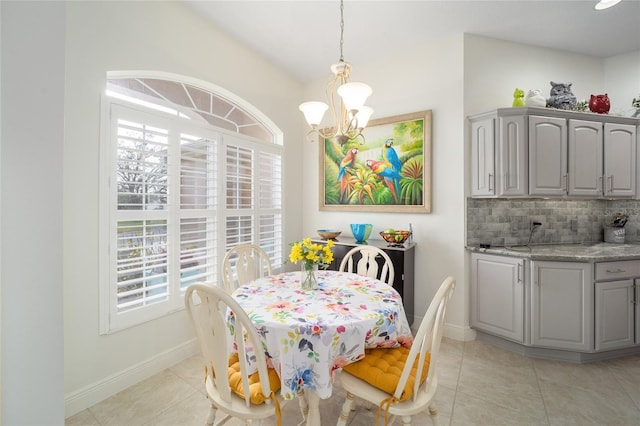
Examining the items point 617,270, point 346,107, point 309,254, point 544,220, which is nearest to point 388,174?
point 346,107

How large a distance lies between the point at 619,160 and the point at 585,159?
42cm

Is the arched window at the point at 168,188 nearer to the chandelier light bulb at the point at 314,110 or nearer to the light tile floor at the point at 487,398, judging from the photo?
the light tile floor at the point at 487,398

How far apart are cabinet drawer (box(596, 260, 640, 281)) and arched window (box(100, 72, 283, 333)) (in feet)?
10.6

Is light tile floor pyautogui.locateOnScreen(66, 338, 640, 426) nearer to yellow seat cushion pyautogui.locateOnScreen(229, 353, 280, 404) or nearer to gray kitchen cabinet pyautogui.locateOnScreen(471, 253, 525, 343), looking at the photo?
gray kitchen cabinet pyautogui.locateOnScreen(471, 253, 525, 343)

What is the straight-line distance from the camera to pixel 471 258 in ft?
9.59

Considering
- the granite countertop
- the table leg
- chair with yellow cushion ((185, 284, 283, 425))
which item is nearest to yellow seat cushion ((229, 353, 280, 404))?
chair with yellow cushion ((185, 284, 283, 425))

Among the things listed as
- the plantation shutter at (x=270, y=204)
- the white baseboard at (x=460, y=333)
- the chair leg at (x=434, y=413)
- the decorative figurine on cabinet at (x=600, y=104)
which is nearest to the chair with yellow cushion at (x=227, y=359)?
the chair leg at (x=434, y=413)

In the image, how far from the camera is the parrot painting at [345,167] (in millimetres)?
3609

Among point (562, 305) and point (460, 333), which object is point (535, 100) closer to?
point (562, 305)

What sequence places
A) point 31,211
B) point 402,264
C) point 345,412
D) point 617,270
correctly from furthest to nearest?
point 402,264, point 617,270, point 345,412, point 31,211

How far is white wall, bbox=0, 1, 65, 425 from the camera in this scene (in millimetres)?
729

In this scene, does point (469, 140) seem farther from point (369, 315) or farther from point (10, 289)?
point (10, 289)

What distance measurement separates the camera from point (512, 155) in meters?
2.75

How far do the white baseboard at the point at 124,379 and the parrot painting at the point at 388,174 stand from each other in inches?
100
